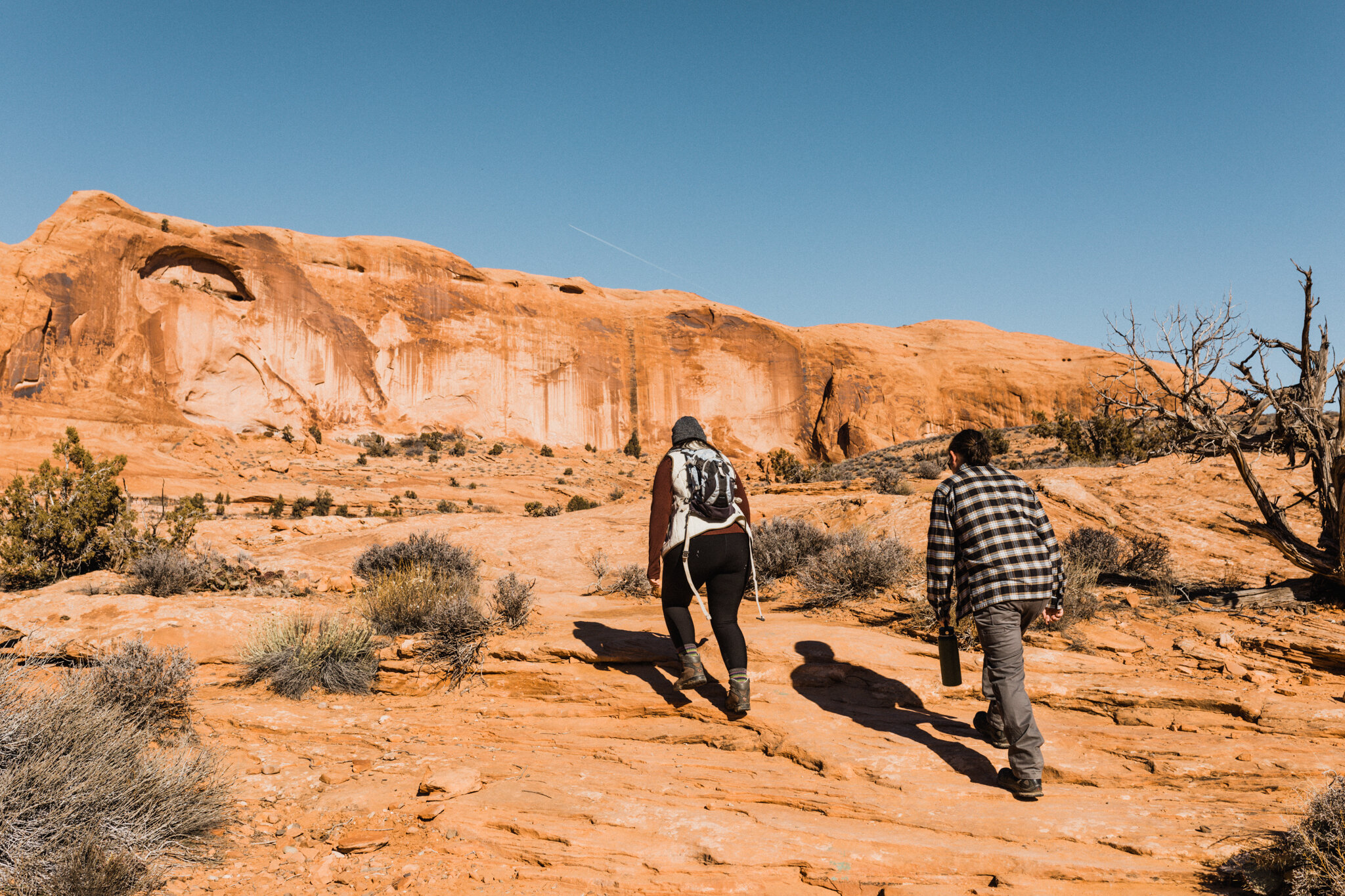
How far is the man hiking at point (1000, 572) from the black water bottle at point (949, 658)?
18 cm

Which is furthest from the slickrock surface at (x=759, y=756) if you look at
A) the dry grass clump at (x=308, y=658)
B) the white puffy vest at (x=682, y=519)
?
the white puffy vest at (x=682, y=519)

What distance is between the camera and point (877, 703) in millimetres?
5008

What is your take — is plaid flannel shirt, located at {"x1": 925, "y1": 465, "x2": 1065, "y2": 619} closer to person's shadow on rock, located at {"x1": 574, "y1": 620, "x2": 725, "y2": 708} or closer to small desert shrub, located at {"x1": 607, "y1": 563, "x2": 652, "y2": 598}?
person's shadow on rock, located at {"x1": 574, "y1": 620, "x2": 725, "y2": 708}

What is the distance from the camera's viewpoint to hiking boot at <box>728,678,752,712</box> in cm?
448

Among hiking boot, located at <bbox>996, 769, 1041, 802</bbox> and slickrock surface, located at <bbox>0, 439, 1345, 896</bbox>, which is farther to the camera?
hiking boot, located at <bbox>996, 769, 1041, 802</bbox>

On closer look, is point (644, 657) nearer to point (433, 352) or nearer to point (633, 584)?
point (633, 584)

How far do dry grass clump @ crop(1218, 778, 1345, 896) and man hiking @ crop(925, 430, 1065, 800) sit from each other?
2.90 ft

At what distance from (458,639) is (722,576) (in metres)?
2.57

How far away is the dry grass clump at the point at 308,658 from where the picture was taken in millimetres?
5484

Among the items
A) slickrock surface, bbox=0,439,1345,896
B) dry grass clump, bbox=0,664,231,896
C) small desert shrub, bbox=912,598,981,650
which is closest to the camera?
dry grass clump, bbox=0,664,231,896

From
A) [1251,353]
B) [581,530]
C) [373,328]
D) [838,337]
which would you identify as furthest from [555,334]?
[1251,353]

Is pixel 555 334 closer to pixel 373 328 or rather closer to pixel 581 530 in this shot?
pixel 373 328

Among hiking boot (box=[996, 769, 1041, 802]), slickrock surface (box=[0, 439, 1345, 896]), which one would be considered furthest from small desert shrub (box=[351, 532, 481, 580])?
hiking boot (box=[996, 769, 1041, 802])

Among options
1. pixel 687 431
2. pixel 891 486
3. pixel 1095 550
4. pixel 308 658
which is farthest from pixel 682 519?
pixel 891 486
